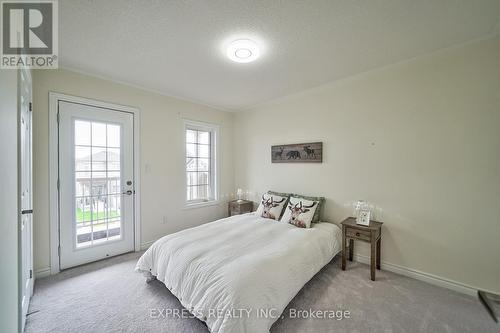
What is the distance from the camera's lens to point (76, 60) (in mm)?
2311

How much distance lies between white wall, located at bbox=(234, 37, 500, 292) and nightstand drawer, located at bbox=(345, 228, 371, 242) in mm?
405

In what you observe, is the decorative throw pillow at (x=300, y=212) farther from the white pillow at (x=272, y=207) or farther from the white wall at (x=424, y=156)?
the white wall at (x=424, y=156)

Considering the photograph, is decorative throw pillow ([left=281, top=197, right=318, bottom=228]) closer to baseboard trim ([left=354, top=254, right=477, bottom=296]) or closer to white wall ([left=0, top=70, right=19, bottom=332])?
baseboard trim ([left=354, top=254, right=477, bottom=296])

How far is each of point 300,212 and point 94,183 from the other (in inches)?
113

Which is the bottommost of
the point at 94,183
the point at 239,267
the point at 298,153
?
the point at 239,267

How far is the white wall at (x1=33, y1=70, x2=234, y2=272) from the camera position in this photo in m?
2.34

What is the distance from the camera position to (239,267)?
165cm

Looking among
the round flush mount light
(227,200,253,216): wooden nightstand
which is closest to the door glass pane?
(227,200,253,216): wooden nightstand

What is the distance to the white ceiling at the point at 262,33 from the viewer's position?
1543mm

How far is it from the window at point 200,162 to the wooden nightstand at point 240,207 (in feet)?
1.48

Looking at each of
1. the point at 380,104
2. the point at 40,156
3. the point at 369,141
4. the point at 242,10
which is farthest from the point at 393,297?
the point at 40,156

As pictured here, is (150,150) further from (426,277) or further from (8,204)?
(426,277)

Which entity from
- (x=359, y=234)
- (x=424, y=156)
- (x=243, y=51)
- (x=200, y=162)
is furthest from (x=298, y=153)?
(x=200, y=162)

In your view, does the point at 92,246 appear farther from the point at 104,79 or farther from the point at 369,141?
the point at 369,141
